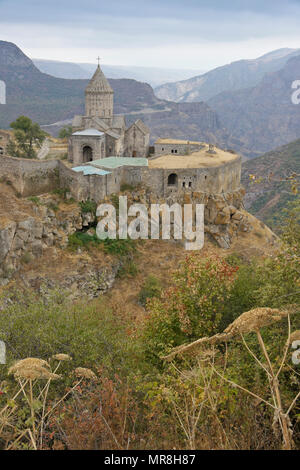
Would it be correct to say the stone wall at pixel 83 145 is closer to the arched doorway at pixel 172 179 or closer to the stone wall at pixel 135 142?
the stone wall at pixel 135 142

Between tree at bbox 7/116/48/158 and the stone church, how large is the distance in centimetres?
337

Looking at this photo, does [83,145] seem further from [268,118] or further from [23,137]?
[268,118]

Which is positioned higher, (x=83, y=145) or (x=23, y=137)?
(x=23, y=137)

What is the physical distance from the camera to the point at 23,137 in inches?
1225

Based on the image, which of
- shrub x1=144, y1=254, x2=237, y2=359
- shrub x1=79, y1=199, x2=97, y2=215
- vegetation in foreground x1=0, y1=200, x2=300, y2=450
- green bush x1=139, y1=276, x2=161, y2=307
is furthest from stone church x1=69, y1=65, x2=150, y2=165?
shrub x1=144, y1=254, x2=237, y2=359

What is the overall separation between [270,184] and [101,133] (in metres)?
45.0

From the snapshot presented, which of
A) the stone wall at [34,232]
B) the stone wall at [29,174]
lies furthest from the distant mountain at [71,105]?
the stone wall at [34,232]

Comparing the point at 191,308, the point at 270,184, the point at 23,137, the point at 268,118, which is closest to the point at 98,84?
the point at 23,137

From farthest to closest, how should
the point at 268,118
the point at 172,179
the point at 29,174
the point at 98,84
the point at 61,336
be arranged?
the point at 268,118, the point at 98,84, the point at 172,179, the point at 29,174, the point at 61,336

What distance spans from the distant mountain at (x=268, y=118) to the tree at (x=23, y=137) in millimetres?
127777

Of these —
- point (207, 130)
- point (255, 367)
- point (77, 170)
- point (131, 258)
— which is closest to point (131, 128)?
point (77, 170)

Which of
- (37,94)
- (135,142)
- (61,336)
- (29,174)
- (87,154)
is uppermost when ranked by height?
(37,94)
